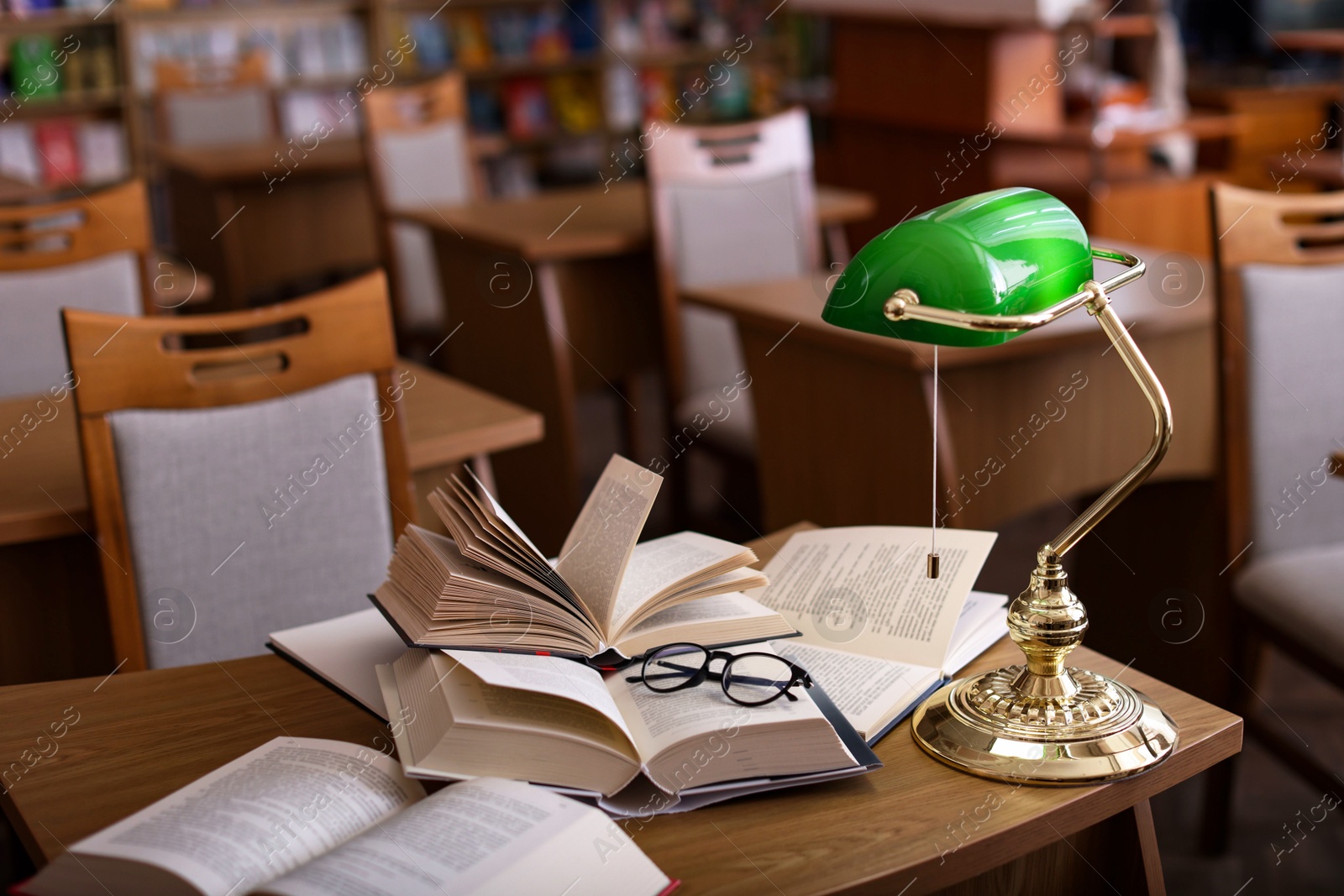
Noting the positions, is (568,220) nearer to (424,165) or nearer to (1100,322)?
(424,165)

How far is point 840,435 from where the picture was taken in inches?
83.4

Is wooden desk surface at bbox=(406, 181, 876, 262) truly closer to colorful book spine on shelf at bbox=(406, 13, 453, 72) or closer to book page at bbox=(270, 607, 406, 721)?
book page at bbox=(270, 607, 406, 721)

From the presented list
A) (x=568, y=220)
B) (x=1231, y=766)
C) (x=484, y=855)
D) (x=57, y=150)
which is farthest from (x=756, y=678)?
(x=57, y=150)

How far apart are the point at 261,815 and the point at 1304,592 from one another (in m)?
1.43

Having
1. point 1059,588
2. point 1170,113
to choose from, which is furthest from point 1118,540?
point 1170,113

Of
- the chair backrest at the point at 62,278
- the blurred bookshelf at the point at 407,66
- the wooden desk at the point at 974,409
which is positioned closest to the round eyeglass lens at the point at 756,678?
the wooden desk at the point at 974,409

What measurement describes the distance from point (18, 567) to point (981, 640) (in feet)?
3.60

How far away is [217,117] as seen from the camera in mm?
4617

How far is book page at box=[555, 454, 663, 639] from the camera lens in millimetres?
963

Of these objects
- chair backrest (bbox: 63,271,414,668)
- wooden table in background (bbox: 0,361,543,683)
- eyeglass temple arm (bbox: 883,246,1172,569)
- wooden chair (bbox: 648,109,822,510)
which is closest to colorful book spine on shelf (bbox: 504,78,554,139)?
wooden chair (bbox: 648,109,822,510)

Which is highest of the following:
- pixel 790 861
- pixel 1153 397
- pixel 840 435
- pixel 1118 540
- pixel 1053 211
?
pixel 1053 211

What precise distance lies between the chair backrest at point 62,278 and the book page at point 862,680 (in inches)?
60.4

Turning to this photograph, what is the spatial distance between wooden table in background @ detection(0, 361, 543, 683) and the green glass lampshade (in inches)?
36.5

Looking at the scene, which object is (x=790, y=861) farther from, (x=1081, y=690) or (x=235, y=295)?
(x=235, y=295)
